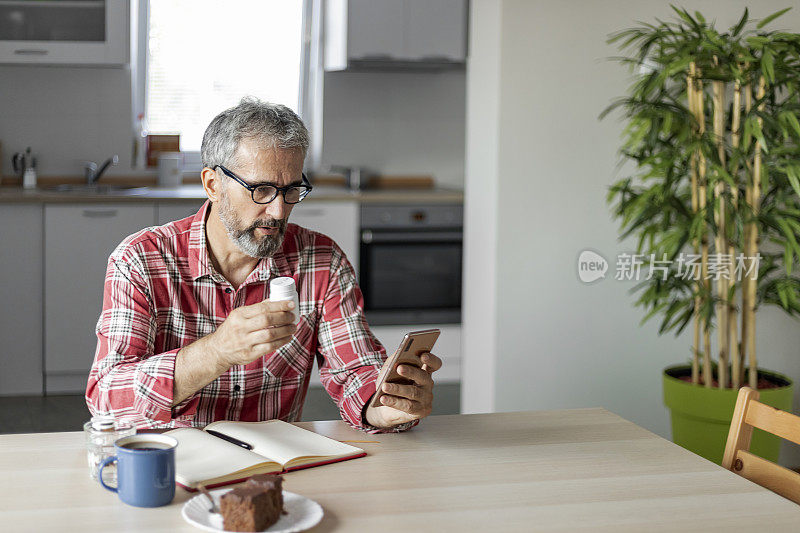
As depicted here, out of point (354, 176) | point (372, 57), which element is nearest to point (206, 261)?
point (372, 57)

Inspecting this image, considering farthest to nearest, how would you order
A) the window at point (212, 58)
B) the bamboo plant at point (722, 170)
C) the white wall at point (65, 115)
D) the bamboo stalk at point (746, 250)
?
the window at point (212, 58) < the white wall at point (65, 115) < the bamboo stalk at point (746, 250) < the bamboo plant at point (722, 170)

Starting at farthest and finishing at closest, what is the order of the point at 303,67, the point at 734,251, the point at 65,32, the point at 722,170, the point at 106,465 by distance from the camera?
the point at 303,67, the point at 65,32, the point at 734,251, the point at 722,170, the point at 106,465

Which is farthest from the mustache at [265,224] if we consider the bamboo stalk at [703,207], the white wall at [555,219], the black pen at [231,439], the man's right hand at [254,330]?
the white wall at [555,219]

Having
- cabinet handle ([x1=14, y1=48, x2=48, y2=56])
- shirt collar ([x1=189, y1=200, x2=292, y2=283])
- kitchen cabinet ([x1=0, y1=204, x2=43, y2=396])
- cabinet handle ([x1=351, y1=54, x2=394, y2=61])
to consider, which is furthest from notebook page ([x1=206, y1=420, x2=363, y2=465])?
cabinet handle ([x1=14, y1=48, x2=48, y2=56])

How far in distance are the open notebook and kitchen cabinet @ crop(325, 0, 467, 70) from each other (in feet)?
11.7

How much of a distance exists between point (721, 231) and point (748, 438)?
5.22 feet

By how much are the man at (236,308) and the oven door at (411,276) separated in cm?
283

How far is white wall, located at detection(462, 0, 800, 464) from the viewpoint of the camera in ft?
12.2

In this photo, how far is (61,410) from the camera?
14.9 ft

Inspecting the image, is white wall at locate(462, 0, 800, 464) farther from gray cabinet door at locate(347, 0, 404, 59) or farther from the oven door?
gray cabinet door at locate(347, 0, 404, 59)

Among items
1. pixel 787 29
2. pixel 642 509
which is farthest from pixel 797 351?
pixel 642 509

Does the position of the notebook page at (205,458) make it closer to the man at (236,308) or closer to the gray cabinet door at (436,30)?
the man at (236,308)

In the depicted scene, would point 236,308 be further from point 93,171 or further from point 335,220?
point 93,171

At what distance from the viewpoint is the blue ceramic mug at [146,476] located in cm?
141
